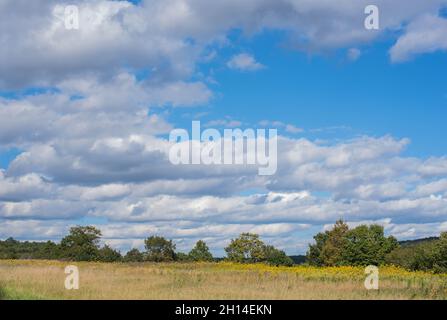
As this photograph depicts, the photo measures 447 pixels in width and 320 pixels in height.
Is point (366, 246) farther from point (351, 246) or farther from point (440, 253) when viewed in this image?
point (440, 253)

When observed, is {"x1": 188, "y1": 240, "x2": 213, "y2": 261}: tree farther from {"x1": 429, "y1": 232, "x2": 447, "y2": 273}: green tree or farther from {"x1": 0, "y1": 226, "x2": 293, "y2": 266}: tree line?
{"x1": 429, "y1": 232, "x2": 447, "y2": 273}: green tree

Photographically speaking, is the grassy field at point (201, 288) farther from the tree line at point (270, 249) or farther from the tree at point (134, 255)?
the tree at point (134, 255)

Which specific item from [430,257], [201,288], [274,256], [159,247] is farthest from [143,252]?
[201,288]

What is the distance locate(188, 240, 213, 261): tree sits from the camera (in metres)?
99.5

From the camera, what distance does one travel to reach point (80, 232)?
279ft

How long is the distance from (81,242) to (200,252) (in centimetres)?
2342

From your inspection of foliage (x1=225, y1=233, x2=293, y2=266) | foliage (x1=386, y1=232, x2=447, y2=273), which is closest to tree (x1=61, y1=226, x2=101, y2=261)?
foliage (x1=225, y1=233, x2=293, y2=266)

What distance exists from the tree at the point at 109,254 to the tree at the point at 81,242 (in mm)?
804

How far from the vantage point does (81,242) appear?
84.7 metres
